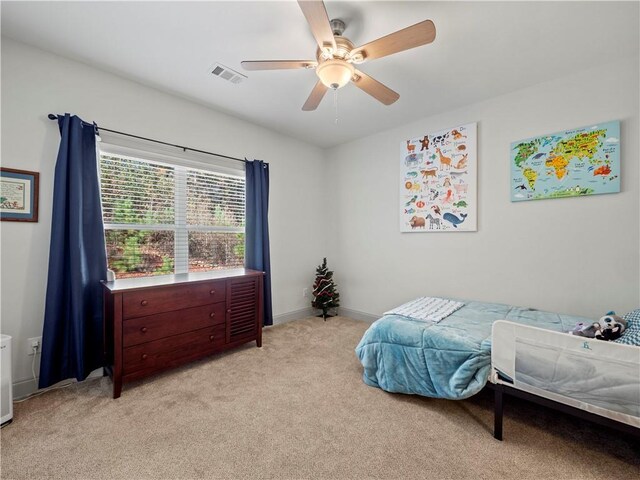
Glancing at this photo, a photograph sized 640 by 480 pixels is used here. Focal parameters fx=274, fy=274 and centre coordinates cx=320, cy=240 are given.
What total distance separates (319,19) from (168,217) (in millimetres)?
2308

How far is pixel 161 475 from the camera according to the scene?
1372 mm

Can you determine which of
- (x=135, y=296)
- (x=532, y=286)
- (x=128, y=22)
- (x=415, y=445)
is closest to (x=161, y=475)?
(x=135, y=296)

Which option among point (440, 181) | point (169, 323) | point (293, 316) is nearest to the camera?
point (169, 323)

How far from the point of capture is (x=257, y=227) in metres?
3.34

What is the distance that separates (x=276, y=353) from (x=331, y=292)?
54.8 inches

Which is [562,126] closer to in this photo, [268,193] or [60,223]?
[268,193]

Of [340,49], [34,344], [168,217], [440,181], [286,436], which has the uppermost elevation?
[340,49]

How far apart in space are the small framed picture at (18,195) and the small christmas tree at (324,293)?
299 centimetres

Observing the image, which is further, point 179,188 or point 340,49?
point 179,188

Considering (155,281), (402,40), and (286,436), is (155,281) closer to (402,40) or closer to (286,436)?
(286,436)

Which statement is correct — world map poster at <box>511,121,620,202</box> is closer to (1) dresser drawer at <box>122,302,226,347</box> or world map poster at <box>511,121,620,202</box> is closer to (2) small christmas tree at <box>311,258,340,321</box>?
(2) small christmas tree at <box>311,258,340,321</box>

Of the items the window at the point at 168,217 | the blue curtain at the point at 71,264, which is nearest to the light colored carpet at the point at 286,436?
the blue curtain at the point at 71,264

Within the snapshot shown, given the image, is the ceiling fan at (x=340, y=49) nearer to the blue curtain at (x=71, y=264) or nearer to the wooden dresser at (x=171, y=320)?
the blue curtain at (x=71, y=264)

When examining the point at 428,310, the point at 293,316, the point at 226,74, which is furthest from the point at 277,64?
the point at 293,316
